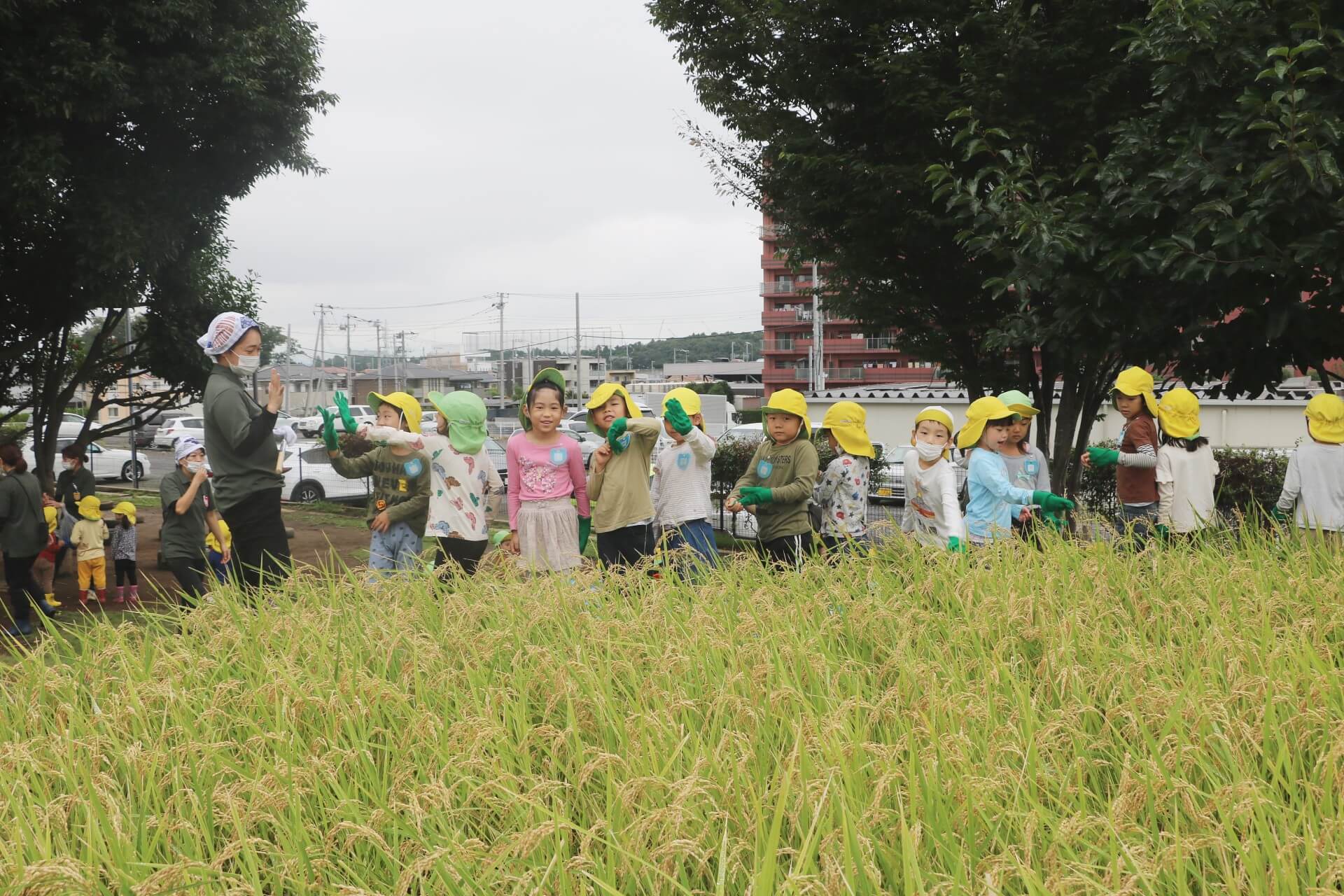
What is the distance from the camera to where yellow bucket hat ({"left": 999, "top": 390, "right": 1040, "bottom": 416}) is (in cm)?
618

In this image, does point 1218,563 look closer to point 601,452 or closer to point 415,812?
point 601,452

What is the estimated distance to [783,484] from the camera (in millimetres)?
6000

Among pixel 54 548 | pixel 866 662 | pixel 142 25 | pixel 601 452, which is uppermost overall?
pixel 142 25

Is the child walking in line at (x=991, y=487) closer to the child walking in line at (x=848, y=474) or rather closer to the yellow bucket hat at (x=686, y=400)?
the child walking in line at (x=848, y=474)

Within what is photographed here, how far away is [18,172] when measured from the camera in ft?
24.4

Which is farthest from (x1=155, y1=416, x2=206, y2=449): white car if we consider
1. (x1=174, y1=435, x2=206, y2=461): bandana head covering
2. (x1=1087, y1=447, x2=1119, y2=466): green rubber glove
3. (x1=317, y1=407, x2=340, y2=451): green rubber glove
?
(x1=1087, y1=447, x2=1119, y2=466): green rubber glove

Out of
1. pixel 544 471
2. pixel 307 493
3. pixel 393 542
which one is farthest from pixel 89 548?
pixel 307 493

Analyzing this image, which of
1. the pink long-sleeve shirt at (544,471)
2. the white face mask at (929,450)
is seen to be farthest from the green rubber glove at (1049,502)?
the pink long-sleeve shirt at (544,471)

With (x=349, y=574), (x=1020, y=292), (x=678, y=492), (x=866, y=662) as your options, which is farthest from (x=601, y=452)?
(x=866, y=662)

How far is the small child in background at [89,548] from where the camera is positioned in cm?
909

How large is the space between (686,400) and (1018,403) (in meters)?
1.92

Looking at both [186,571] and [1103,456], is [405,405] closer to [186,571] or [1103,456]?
[186,571]

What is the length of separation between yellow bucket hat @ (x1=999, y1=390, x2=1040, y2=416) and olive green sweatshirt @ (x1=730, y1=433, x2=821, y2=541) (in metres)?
1.20

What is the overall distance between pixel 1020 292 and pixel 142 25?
667cm
